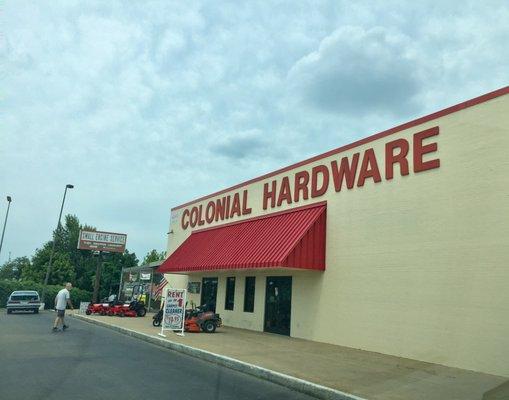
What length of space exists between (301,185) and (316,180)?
0.93 meters

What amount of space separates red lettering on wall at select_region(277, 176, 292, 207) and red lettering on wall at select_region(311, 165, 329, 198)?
1549mm

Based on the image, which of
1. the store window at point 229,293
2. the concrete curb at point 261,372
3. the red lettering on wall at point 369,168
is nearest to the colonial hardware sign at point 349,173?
the red lettering on wall at point 369,168

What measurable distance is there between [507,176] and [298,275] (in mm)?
8830

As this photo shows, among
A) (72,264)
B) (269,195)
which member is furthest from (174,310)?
(72,264)

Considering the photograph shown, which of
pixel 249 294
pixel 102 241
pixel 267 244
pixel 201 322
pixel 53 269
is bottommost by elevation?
pixel 201 322

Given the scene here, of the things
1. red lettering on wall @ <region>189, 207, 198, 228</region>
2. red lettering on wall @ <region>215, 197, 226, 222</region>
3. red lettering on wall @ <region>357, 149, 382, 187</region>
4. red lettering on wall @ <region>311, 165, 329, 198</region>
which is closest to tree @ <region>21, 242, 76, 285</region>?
red lettering on wall @ <region>189, 207, 198, 228</region>

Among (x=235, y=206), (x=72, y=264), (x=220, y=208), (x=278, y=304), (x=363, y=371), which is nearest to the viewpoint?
(x=363, y=371)

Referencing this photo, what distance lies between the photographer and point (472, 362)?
1114 centimetres

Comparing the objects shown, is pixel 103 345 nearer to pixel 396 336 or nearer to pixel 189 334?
pixel 189 334

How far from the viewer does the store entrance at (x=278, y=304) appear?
Result: 1841 cm

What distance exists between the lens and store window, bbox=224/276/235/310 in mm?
22719

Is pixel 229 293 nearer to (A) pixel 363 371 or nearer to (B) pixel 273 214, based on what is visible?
(B) pixel 273 214

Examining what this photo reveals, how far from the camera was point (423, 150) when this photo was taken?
1348 cm

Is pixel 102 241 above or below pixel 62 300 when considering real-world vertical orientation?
above
